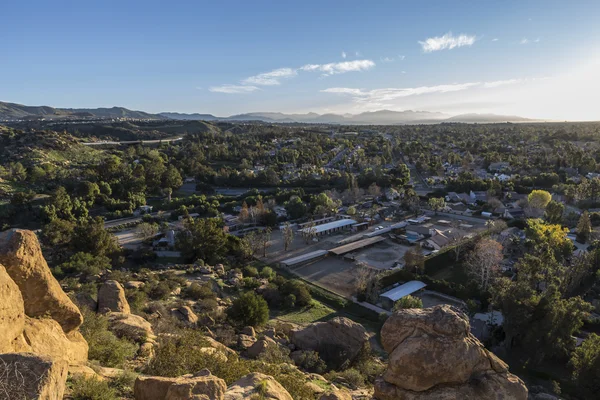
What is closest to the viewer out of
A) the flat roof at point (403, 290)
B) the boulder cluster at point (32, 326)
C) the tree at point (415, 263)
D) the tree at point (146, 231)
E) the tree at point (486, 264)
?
the boulder cluster at point (32, 326)

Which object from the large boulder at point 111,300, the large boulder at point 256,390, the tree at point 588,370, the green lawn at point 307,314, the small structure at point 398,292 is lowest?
the green lawn at point 307,314

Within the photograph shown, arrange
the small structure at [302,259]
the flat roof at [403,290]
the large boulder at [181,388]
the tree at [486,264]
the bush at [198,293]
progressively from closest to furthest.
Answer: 1. the large boulder at [181,388]
2. the bush at [198,293]
3. the flat roof at [403,290]
4. the tree at [486,264]
5. the small structure at [302,259]

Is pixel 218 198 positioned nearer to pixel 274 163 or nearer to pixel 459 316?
pixel 274 163

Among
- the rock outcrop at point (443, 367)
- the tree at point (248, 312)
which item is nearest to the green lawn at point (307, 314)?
the tree at point (248, 312)

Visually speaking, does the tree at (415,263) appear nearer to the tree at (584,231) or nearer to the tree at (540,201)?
the tree at (584,231)

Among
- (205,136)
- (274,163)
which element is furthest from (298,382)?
(205,136)

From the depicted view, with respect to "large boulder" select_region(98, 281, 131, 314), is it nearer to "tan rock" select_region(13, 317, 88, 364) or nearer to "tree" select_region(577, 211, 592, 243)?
"tan rock" select_region(13, 317, 88, 364)

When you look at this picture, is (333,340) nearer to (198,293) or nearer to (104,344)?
(104,344)
